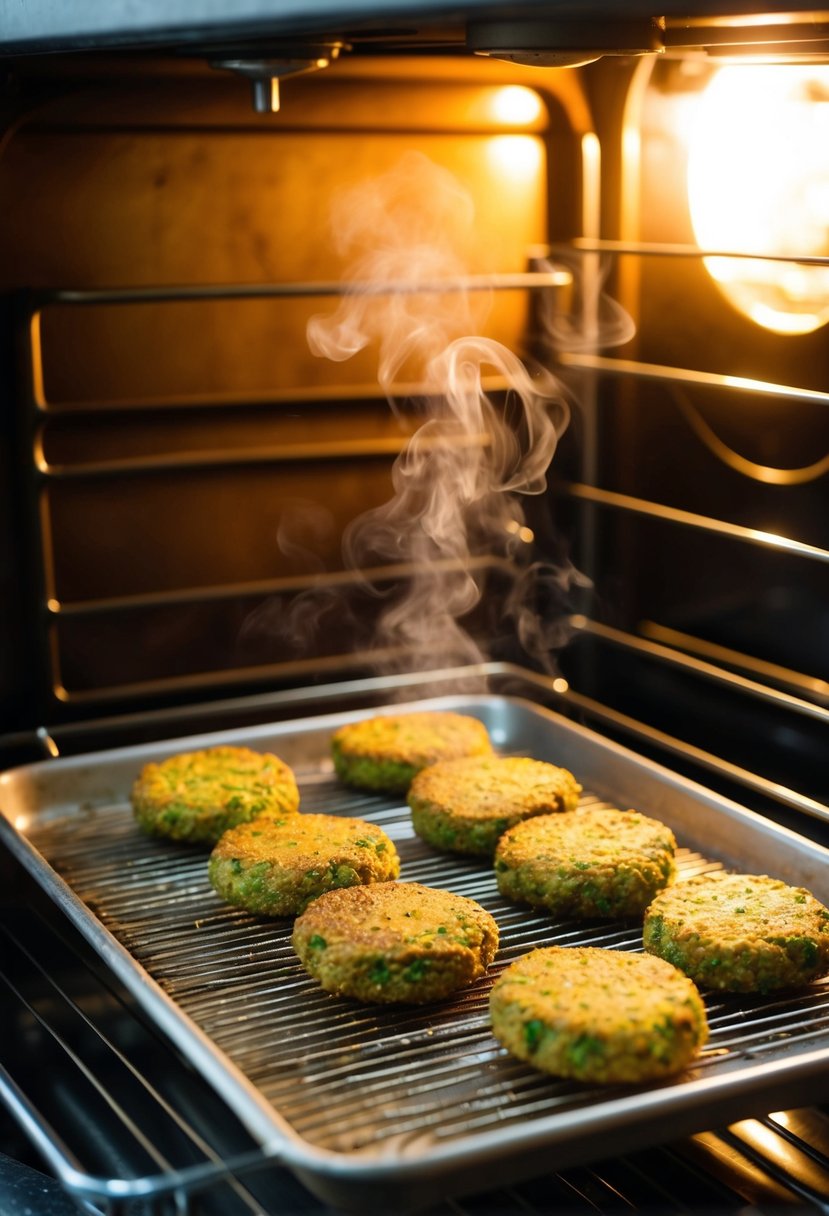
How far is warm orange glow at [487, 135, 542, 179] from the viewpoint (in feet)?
7.02

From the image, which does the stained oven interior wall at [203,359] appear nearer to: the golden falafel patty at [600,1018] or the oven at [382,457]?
the oven at [382,457]

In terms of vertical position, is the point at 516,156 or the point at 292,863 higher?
the point at 516,156

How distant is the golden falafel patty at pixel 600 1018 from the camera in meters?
1.27

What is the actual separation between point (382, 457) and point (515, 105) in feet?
1.78

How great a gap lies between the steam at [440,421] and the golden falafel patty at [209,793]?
388 millimetres

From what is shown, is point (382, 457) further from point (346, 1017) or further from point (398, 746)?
point (346, 1017)

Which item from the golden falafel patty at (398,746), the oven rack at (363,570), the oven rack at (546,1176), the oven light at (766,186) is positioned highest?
the oven light at (766,186)

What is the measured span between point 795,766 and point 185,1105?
2.86ft

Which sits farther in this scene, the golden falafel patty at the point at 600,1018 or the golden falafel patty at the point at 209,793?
the golden falafel patty at the point at 209,793

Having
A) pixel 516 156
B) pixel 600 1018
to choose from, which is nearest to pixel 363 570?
pixel 516 156

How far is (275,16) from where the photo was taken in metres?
1.13

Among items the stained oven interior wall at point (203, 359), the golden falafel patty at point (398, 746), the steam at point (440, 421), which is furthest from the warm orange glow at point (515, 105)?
the golden falafel patty at point (398, 746)

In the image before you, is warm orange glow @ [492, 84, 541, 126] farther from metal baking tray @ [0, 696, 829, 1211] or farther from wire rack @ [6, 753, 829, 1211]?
wire rack @ [6, 753, 829, 1211]

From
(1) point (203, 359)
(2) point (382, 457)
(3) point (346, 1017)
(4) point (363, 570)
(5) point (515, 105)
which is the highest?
(5) point (515, 105)
